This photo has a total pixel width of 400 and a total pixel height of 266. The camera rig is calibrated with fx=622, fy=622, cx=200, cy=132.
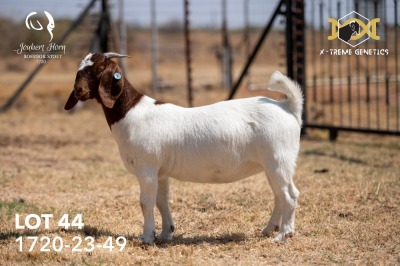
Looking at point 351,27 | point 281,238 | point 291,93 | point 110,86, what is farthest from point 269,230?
point 351,27

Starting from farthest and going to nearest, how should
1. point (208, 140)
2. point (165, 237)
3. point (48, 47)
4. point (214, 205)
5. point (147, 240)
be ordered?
point (48, 47) → point (214, 205) → point (165, 237) → point (147, 240) → point (208, 140)

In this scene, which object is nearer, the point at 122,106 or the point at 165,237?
the point at 122,106

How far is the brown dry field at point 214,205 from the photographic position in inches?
223

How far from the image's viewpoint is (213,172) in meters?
5.96

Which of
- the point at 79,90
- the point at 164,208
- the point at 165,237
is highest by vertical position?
the point at 79,90

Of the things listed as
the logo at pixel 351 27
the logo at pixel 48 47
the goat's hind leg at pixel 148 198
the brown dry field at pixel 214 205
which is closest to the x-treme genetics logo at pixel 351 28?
the logo at pixel 351 27

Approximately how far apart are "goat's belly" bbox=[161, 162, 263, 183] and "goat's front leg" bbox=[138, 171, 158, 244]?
0.22 meters

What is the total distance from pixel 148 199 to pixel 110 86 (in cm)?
114

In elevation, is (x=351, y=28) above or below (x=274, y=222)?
above

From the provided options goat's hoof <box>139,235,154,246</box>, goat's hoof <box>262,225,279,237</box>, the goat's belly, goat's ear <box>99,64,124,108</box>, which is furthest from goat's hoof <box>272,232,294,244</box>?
goat's ear <box>99,64,124,108</box>

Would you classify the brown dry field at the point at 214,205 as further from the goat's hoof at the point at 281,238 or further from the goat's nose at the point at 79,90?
the goat's nose at the point at 79,90

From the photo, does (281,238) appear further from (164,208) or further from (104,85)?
(104,85)

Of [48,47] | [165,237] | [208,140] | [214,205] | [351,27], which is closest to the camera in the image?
[208,140]

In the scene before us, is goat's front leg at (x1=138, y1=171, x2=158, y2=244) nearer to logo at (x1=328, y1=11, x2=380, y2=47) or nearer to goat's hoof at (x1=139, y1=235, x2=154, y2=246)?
goat's hoof at (x1=139, y1=235, x2=154, y2=246)
